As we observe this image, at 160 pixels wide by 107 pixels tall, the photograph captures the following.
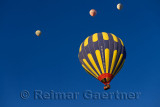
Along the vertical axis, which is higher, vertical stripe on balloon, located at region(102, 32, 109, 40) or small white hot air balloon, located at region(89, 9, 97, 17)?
small white hot air balloon, located at region(89, 9, 97, 17)

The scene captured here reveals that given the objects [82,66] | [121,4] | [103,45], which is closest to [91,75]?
[82,66]

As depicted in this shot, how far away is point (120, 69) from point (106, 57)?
80.4 inches

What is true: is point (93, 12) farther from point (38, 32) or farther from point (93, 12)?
point (38, 32)

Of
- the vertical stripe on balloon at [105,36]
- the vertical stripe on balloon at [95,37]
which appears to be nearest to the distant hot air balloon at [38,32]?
the vertical stripe on balloon at [95,37]

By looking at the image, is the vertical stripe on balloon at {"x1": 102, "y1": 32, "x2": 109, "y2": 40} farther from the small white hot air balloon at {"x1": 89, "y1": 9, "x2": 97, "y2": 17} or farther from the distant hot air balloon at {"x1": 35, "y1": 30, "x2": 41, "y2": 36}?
the distant hot air balloon at {"x1": 35, "y1": 30, "x2": 41, "y2": 36}

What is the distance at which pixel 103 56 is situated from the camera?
24938mm

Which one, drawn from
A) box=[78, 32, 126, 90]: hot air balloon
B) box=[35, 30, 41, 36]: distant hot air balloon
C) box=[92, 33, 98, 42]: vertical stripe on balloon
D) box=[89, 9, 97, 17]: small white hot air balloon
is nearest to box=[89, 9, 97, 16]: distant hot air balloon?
box=[89, 9, 97, 17]: small white hot air balloon

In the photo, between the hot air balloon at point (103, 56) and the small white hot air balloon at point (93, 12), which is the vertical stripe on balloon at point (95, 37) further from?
the small white hot air balloon at point (93, 12)

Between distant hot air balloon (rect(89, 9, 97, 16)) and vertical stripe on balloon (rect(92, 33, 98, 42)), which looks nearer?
vertical stripe on balloon (rect(92, 33, 98, 42))

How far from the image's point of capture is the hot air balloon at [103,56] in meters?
24.6

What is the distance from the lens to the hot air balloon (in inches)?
969

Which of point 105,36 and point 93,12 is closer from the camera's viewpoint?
point 105,36

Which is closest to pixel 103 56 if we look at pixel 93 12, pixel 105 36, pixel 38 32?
pixel 105 36

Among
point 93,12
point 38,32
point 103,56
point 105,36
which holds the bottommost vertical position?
point 103,56
